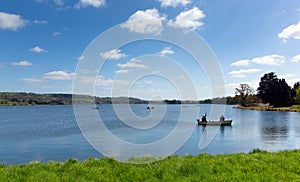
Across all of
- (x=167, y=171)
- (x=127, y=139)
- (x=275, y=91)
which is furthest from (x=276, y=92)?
(x=167, y=171)

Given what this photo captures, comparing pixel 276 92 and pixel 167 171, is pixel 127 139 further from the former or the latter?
pixel 276 92

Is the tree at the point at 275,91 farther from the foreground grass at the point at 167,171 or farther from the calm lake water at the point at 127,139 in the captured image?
the foreground grass at the point at 167,171

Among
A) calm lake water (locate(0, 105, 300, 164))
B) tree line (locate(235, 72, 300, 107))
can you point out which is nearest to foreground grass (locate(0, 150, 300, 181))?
calm lake water (locate(0, 105, 300, 164))

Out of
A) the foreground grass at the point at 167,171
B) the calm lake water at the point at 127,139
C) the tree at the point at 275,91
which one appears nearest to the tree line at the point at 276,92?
the tree at the point at 275,91

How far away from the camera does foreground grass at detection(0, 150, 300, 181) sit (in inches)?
317

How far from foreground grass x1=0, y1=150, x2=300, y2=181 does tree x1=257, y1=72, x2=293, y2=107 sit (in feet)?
389

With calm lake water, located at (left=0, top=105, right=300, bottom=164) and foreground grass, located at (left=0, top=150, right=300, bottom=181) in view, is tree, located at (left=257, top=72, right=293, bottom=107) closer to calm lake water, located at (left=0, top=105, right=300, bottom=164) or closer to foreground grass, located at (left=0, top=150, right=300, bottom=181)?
calm lake water, located at (left=0, top=105, right=300, bottom=164)

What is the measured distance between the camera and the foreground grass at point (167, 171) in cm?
806

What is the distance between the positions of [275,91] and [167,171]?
401 ft

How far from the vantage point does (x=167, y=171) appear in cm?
862

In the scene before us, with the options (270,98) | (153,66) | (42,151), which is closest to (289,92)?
(270,98)

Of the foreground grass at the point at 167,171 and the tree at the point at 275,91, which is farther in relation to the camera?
the tree at the point at 275,91

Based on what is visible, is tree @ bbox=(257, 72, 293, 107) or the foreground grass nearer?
the foreground grass

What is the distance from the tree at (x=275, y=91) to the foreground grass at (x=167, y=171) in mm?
118668
